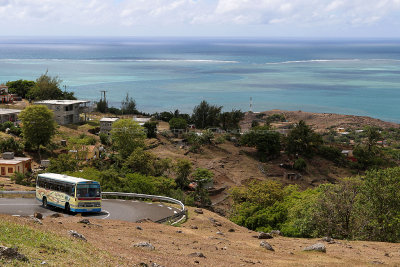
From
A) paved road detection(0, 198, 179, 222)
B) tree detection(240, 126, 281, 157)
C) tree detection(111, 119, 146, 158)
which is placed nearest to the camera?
paved road detection(0, 198, 179, 222)

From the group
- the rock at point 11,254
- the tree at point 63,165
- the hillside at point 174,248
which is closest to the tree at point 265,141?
the tree at point 63,165

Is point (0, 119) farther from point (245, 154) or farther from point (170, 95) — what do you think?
point (170, 95)

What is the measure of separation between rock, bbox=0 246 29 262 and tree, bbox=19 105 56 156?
40592mm

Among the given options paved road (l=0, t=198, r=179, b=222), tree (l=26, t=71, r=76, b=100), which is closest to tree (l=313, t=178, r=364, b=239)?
paved road (l=0, t=198, r=179, b=222)

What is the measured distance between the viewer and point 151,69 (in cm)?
19312

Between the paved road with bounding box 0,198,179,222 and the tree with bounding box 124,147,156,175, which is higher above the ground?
the paved road with bounding box 0,198,179,222

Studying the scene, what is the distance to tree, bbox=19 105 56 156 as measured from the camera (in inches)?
1977

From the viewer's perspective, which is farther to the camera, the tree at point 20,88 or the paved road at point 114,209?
the tree at point 20,88

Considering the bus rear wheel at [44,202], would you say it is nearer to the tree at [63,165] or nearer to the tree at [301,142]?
the tree at [63,165]

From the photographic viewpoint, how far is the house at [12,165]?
137 feet

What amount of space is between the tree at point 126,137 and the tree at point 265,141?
14.3 m

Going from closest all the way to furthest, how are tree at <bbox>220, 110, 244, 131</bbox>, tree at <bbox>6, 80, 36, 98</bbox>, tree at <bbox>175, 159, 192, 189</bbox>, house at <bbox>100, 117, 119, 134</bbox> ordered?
tree at <bbox>175, 159, 192, 189</bbox>
house at <bbox>100, 117, 119, 134</bbox>
tree at <bbox>220, 110, 244, 131</bbox>
tree at <bbox>6, 80, 36, 98</bbox>

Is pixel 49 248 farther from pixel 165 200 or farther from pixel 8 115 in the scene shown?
pixel 8 115

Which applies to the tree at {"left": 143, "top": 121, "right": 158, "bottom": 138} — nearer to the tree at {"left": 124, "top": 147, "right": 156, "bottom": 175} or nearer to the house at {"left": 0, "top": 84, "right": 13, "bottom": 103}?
the tree at {"left": 124, "top": 147, "right": 156, "bottom": 175}
